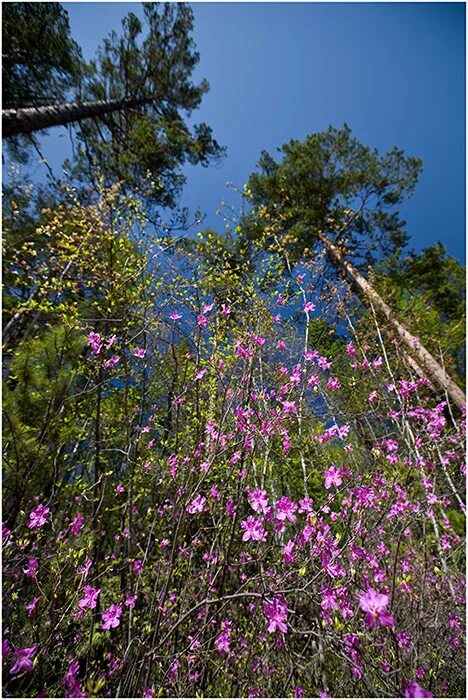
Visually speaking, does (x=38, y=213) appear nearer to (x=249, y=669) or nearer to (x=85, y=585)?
(x=85, y=585)

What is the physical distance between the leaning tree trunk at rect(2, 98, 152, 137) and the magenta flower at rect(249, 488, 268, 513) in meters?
6.29

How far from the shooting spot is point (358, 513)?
5.65 ft

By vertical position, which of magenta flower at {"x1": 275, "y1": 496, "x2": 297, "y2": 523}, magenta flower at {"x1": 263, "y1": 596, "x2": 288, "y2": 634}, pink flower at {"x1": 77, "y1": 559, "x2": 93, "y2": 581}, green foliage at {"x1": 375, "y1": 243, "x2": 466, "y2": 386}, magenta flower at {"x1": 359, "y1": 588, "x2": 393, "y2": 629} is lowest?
magenta flower at {"x1": 263, "y1": 596, "x2": 288, "y2": 634}

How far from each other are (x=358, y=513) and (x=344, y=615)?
47 centimetres

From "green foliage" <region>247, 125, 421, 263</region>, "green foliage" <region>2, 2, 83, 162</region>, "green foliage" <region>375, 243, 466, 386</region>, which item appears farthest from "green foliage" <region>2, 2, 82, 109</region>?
"green foliage" <region>375, 243, 466, 386</region>

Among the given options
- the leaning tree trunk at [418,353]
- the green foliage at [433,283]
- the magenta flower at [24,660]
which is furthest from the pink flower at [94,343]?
the green foliage at [433,283]

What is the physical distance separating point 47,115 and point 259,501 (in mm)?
6641

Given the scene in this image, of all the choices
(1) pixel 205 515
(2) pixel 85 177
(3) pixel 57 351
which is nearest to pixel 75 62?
(2) pixel 85 177

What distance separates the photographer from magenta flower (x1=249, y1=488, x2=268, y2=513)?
138 centimetres

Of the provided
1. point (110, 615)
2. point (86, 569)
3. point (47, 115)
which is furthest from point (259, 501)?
point (47, 115)

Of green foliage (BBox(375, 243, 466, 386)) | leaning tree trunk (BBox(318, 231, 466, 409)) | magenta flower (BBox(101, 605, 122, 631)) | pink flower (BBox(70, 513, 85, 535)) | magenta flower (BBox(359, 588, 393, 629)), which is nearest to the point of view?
magenta flower (BBox(359, 588, 393, 629))

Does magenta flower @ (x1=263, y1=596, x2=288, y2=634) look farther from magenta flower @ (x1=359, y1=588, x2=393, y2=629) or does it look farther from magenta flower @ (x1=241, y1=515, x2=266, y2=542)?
magenta flower @ (x1=359, y1=588, x2=393, y2=629)

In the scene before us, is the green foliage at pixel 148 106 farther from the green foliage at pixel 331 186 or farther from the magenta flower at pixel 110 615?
the magenta flower at pixel 110 615

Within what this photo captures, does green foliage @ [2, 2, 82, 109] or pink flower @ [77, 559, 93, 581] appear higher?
green foliage @ [2, 2, 82, 109]
